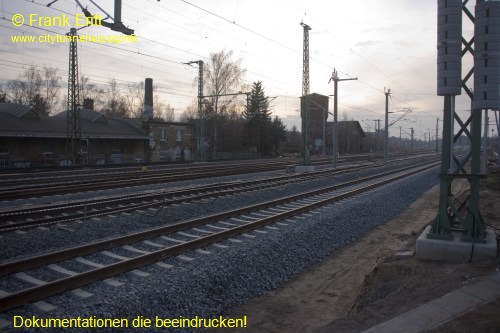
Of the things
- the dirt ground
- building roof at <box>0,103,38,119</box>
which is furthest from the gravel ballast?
building roof at <box>0,103,38,119</box>

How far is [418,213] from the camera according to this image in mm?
17312

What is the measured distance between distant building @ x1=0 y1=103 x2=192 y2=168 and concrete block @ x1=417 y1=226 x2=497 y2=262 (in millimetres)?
35314

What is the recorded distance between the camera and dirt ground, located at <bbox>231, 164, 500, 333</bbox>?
18.2 feet

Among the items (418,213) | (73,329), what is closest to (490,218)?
(418,213)

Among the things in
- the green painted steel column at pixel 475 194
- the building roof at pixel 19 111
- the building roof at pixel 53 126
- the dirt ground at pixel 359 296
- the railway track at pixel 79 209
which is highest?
the building roof at pixel 19 111

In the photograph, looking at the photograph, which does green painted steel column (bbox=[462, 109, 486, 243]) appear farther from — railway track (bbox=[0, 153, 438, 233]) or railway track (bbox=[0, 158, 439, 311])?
railway track (bbox=[0, 153, 438, 233])

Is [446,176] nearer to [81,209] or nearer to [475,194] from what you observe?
[475,194]

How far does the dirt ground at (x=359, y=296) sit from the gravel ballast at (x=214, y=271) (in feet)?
1.29

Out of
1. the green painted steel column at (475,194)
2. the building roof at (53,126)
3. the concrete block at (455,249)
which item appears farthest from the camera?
the building roof at (53,126)

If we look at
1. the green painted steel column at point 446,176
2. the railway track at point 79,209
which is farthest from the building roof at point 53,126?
the green painted steel column at point 446,176

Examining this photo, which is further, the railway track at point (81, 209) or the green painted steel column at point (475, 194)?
the railway track at point (81, 209)

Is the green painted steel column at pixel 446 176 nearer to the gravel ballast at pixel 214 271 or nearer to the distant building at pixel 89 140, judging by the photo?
the gravel ballast at pixel 214 271

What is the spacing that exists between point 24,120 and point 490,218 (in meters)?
43.9

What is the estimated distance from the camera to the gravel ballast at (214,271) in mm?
5988
